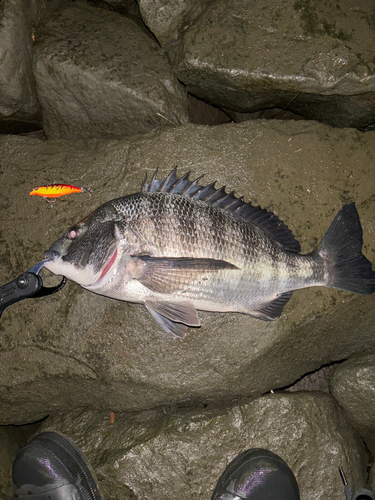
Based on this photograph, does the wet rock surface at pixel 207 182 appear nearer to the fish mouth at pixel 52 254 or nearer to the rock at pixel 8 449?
the rock at pixel 8 449

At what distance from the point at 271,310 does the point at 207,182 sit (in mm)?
1282

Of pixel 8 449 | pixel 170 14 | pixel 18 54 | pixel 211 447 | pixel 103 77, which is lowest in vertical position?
pixel 8 449

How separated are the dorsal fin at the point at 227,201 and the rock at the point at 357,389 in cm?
136

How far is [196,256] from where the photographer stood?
113 inches

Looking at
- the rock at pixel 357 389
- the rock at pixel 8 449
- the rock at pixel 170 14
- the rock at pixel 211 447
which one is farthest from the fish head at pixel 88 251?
the rock at pixel 357 389

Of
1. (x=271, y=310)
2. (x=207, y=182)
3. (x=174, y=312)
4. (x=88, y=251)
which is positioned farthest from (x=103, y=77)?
(x=271, y=310)

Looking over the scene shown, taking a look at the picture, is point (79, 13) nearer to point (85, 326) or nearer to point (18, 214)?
point (18, 214)

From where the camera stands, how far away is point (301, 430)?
10.8 ft

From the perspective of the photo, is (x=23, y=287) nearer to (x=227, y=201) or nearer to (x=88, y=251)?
(x=88, y=251)

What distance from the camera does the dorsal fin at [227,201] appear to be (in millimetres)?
3018

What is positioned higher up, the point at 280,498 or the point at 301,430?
the point at 301,430

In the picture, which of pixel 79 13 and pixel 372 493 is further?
pixel 79 13

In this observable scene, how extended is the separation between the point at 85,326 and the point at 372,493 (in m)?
2.94

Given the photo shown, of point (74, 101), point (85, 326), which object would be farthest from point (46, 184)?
point (85, 326)
